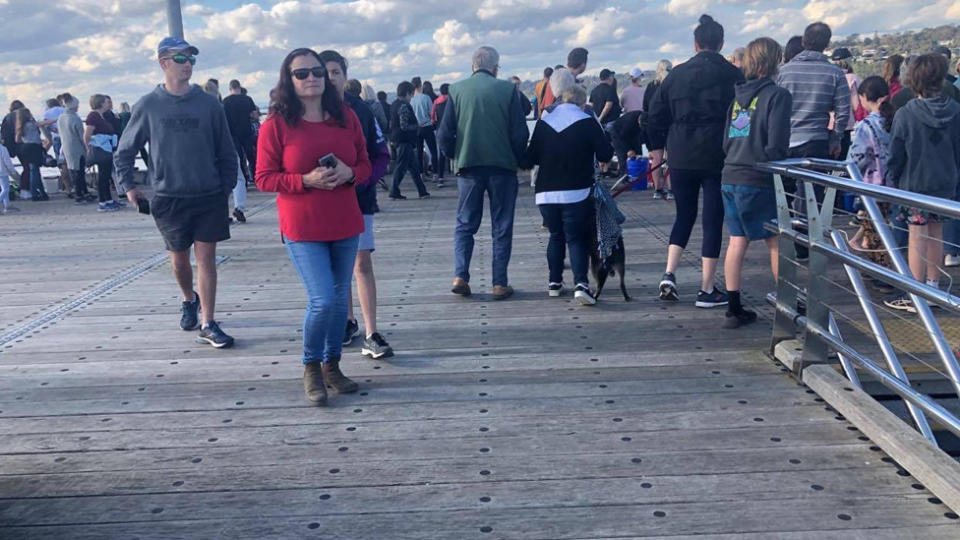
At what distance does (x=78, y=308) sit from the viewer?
6.94 metres

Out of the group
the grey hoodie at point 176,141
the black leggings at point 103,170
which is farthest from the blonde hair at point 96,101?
the grey hoodie at point 176,141

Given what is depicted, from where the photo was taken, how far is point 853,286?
4336 mm

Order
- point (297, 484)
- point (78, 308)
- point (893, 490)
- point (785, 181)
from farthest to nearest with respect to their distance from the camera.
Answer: point (78, 308)
point (785, 181)
point (297, 484)
point (893, 490)

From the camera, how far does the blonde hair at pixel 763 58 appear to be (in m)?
5.33

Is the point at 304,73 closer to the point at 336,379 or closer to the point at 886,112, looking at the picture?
the point at 336,379

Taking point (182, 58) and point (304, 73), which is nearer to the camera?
point (304, 73)

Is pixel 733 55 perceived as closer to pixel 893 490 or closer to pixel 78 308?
pixel 893 490

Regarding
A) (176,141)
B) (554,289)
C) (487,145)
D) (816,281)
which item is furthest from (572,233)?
(176,141)

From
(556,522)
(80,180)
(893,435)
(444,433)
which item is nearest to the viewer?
(556,522)

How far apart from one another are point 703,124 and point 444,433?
3.06m

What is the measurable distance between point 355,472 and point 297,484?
0.76 feet

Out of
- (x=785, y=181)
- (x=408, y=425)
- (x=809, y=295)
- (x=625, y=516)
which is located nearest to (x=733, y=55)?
(x=785, y=181)

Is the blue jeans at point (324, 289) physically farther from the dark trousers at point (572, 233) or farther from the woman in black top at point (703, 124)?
the woman in black top at point (703, 124)

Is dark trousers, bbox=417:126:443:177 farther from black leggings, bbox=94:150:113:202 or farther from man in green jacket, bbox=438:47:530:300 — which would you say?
man in green jacket, bbox=438:47:530:300
